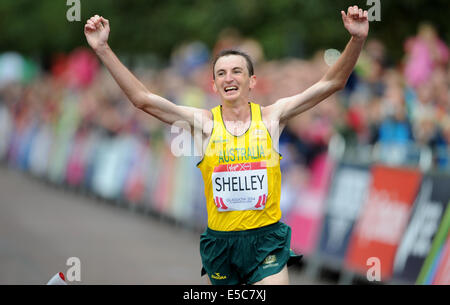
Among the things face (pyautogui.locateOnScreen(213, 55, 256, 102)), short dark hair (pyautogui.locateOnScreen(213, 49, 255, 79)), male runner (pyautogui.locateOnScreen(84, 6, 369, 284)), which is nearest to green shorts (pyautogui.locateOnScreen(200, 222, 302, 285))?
male runner (pyautogui.locateOnScreen(84, 6, 369, 284))

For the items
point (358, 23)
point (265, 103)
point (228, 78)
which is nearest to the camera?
point (358, 23)

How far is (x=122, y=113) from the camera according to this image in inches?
733

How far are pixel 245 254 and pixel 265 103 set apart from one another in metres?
7.68

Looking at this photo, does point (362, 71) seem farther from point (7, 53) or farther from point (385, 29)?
point (7, 53)

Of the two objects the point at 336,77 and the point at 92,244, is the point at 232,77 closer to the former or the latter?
the point at 336,77

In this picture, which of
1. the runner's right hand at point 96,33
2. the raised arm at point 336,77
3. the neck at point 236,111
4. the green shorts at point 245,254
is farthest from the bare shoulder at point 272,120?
the runner's right hand at point 96,33

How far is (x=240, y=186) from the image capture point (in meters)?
5.39

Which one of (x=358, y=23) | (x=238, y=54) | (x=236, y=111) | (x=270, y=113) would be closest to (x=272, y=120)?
(x=270, y=113)

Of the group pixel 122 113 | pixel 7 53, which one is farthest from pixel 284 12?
pixel 7 53

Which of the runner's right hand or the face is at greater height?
the runner's right hand

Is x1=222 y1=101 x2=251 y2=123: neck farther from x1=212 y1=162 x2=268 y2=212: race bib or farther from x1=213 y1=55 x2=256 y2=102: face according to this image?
x1=212 y1=162 x2=268 y2=212: race bib

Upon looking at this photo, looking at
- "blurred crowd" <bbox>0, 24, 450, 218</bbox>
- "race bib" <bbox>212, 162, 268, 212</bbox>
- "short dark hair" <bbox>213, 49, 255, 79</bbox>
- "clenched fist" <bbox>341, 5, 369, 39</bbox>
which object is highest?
"blurred crowd" <bbox>0, 24, 450, 218</bbox>

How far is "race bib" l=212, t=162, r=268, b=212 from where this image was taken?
5.37 metres

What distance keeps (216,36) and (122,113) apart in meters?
4.74
